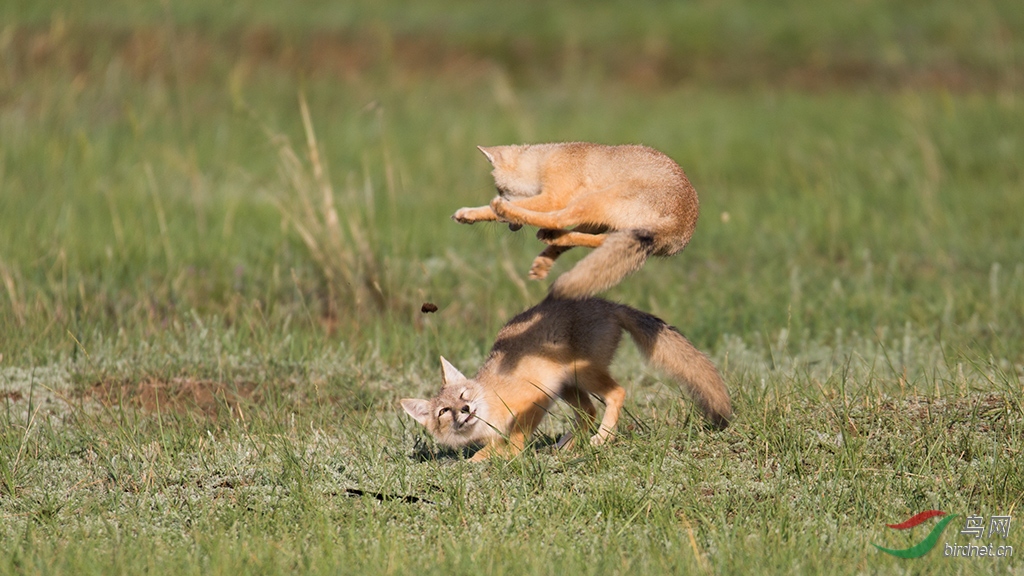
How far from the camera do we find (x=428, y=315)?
7352 mm

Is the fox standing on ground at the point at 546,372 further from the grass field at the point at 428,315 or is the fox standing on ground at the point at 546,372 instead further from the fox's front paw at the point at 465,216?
the fox's front paw at the point at 465,216

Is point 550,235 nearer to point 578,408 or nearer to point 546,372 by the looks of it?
point 546,372

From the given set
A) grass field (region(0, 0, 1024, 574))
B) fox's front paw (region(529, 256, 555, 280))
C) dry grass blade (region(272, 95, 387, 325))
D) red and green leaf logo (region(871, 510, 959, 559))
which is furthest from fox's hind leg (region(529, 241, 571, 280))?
dry grass blade (region(272, 95, 387, 325))

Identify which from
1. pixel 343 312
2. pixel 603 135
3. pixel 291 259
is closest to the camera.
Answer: pixel 343 312

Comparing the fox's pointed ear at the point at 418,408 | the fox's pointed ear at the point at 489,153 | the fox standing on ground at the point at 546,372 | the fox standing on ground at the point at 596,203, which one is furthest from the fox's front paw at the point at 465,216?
the fox's pointed ear at the point at 418,408

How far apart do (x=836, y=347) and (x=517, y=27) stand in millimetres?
11920

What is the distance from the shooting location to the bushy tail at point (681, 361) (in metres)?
4.96

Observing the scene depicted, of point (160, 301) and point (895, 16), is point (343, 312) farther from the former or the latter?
point (895, 16)

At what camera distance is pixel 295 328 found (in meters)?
6.82

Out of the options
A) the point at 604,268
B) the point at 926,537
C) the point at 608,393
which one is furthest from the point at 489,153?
the point at 926,537

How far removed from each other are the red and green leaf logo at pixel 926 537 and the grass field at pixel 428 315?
43 millimetres

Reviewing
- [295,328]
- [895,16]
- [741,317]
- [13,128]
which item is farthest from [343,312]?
[895,16]

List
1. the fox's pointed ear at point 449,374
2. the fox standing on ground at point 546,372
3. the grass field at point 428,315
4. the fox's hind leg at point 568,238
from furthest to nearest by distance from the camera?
the fox's pointed ear at point 449,374, the fox standing on ground at point 546,372, the grass field at point 428,315, the fox's hind leg at point 568,238

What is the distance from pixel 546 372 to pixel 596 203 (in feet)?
4.58
